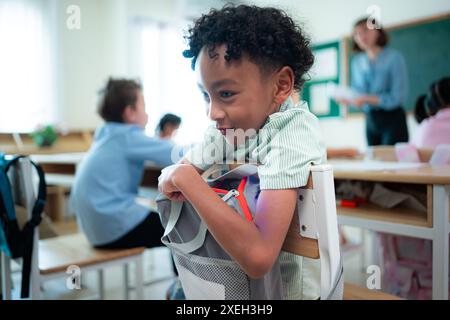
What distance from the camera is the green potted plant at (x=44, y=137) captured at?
342 centimetres

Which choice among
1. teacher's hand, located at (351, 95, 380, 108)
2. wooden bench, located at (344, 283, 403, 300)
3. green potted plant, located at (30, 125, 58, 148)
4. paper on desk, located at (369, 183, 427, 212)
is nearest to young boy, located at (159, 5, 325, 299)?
wooden bench, located at (344, 283, 403, 300)

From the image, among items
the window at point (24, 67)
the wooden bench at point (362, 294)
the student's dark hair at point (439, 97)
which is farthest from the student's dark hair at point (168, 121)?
the window at point (24, 67)

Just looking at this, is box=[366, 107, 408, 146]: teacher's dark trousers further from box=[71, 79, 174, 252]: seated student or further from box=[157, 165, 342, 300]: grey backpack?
box=[157, 165, 342, 300]: grey backpack

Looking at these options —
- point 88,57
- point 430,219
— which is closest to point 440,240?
point 430,219

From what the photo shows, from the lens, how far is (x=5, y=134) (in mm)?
3447

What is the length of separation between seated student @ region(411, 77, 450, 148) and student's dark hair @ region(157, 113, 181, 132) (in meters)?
1.07

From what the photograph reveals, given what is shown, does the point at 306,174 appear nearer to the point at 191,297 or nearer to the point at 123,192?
the point at 191,297

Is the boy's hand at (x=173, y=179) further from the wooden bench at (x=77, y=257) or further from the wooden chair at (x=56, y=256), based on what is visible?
the wooden bench at (x=77, y=257)

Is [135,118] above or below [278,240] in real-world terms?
above

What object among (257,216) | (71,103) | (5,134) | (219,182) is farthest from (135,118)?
(71,103)

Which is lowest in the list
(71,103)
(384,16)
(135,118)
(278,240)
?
(278,240)

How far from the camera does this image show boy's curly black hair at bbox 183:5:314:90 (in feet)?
1.74

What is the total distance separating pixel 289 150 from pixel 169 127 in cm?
142

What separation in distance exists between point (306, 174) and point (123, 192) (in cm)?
112
